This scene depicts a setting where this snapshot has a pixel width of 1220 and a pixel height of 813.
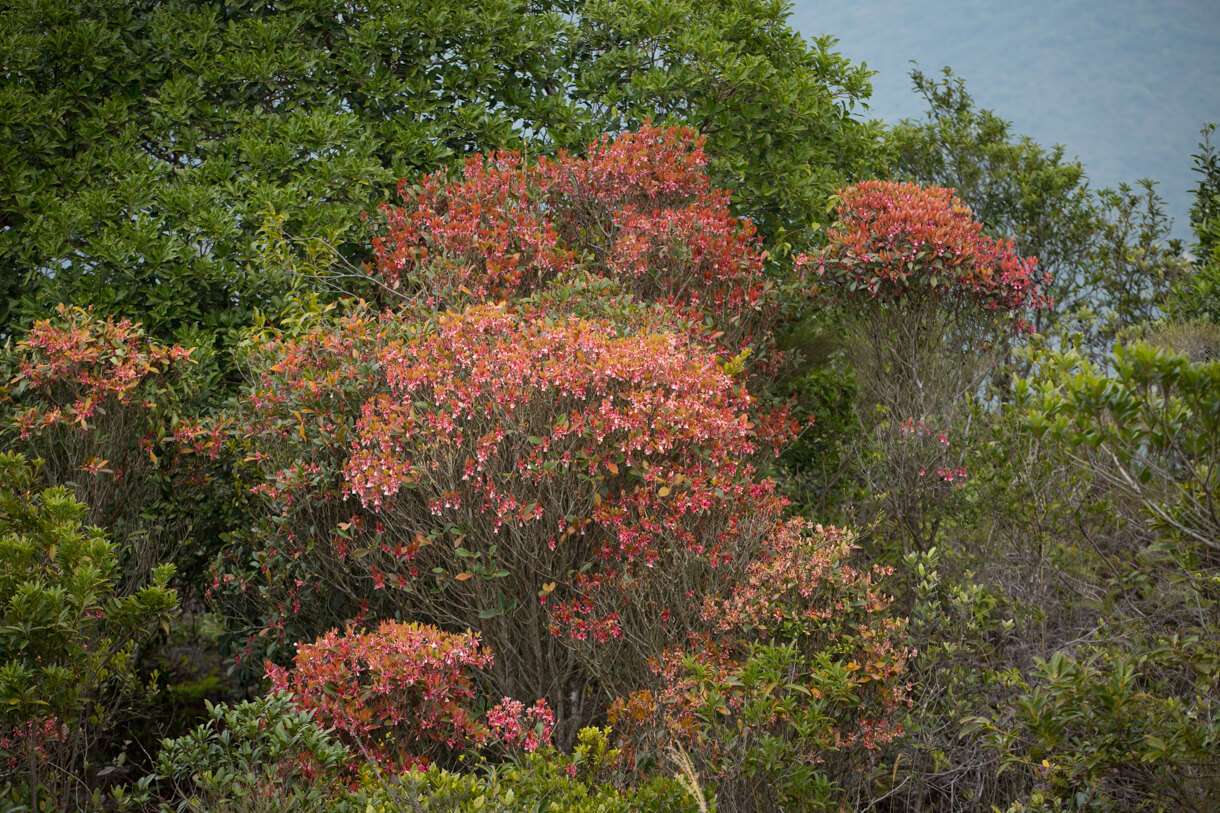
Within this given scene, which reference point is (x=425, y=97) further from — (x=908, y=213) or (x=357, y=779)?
(x=357, y=779)

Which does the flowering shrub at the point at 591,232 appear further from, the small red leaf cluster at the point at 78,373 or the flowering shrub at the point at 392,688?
the flowering shrub at the point at 392,688

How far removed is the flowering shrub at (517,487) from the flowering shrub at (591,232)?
1.41 m

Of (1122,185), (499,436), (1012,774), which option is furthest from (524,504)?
(1122,185)

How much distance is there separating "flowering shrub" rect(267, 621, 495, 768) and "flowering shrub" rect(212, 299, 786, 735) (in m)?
0.48

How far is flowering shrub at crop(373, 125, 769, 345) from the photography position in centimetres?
721

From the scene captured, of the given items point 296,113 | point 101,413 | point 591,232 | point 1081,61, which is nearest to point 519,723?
point 101,413

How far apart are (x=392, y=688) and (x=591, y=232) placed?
4126mm

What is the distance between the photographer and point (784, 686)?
4.91 metres

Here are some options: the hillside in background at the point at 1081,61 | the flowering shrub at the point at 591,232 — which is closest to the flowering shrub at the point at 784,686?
the flowering shrub at the point at 591,232

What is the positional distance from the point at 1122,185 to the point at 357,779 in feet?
49.7

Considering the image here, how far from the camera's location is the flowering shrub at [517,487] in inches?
204

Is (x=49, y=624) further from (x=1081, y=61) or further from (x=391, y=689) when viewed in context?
(x=1081, y=61)

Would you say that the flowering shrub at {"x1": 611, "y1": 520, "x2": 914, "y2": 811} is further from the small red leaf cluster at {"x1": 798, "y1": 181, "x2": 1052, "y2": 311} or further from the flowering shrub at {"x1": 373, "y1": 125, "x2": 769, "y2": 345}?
the flowering shrub at {"x1": 373, "y1": 125, "x2": 769, "y2": 345}

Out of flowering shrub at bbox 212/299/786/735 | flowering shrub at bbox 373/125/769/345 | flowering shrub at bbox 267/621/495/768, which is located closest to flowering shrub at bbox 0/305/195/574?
flowering shrub at bbox 212/299/786/735
